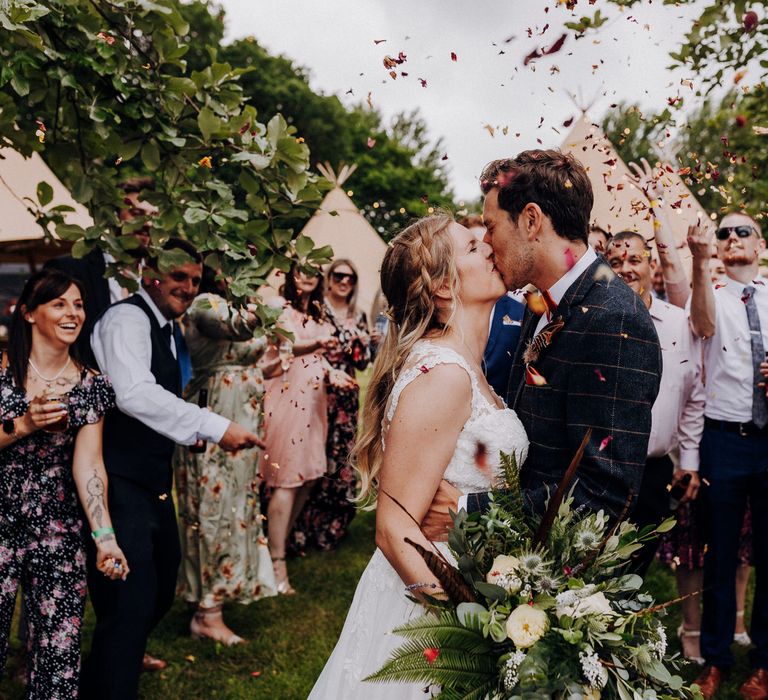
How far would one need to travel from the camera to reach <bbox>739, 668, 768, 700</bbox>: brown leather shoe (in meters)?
4.03

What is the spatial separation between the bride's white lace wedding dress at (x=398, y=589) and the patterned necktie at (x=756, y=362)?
2.36 metres

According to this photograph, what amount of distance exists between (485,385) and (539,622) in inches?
38.7

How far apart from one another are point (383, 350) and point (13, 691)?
3283mm

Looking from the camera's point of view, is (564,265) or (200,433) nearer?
(564,265)

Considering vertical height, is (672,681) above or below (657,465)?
below

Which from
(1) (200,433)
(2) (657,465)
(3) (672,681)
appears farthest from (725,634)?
(1) (200,433)

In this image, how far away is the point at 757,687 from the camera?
4.06 m

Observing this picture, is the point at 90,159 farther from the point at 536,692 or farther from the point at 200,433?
the point at 536,692

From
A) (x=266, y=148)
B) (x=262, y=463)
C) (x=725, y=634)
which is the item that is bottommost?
(x=725, y=634)

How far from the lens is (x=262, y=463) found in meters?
6.11

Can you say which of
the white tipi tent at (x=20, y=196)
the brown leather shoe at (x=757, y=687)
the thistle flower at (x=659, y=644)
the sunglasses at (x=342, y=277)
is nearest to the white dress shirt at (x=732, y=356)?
the brown leather shoe at (x=757, y=687)

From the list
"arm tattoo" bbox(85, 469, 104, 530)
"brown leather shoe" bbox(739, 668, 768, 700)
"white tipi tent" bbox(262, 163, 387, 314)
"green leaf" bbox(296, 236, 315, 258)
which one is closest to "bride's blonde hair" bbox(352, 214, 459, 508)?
"green leaf" bbox(296, 236, 315, 258)

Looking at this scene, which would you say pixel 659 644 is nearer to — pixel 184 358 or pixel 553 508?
pixel 553 508

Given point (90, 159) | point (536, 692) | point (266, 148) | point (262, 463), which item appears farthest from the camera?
point (262, 463)
